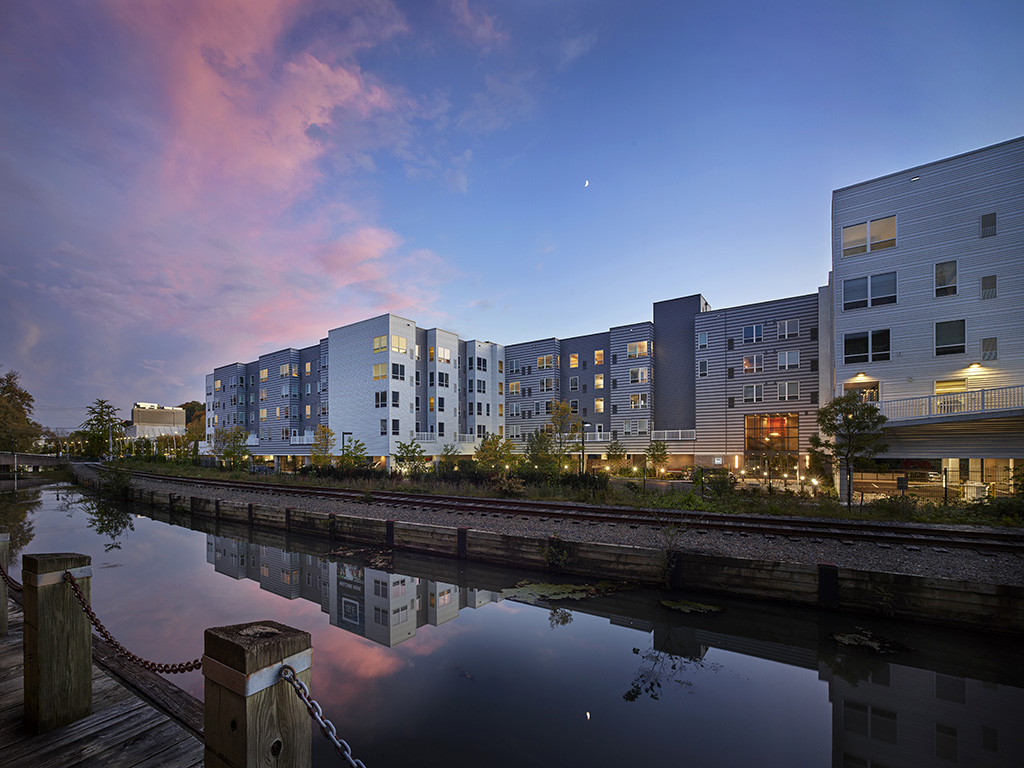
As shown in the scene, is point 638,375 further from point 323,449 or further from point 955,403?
point 323,449

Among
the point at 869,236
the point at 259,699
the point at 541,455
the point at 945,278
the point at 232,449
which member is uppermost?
the point at 869,236

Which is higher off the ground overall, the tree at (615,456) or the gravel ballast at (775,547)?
the gravel ballast at (775,547)

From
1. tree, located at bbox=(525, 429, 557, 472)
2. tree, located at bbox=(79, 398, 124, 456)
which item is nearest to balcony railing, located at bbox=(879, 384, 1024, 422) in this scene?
tree, located at bbox=(525, 429, 557, 472)

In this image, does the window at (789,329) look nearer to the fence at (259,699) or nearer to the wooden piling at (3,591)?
the fence at (259,699)

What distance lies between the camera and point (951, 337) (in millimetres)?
22188

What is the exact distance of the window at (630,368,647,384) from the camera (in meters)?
45.1

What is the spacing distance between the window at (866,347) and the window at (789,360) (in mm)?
12351

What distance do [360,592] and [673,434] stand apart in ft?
119

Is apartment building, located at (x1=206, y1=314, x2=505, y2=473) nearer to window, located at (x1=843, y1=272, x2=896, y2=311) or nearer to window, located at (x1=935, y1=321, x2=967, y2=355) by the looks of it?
window, located at (x1=843, y1=272, x2=896, y2=311)

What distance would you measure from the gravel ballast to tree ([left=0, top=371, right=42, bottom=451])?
65.0m

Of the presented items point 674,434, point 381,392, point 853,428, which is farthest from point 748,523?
point 381,392

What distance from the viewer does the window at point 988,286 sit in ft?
70.2

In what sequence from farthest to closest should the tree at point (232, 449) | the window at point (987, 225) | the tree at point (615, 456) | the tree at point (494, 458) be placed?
1. the tree at point (232, 449)
2. the tree at point (615, 456)
3. the tree at point (494, 458)
4. the window at point (987, 225)

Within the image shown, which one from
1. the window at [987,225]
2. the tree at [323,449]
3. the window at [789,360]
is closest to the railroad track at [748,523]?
the window at [987,225]
